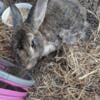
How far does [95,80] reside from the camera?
10.2ft

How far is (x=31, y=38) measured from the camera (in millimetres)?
3041

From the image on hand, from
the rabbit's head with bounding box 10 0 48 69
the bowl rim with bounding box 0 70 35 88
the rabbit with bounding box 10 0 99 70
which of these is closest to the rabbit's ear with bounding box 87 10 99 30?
the rabbit with bounding box 10 0 99 70

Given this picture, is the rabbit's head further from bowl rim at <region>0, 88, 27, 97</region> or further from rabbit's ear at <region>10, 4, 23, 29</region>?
bowl rim at <region>0, 88, 27, 97</region>

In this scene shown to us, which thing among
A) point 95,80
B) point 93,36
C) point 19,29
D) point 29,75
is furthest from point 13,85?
point 93,36

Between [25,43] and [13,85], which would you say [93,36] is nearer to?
[25,43]

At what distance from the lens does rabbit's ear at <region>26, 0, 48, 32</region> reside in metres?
2.97

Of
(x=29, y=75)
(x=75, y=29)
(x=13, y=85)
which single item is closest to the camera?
(x=13, y=85)

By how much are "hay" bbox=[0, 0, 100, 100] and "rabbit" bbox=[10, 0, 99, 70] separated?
0.31 feet

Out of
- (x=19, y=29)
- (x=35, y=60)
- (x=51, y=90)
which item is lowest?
(x=51, y=90)

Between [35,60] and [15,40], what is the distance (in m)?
0.24

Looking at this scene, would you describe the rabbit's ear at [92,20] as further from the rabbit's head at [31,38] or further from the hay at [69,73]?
the rabbit's head at [31,38]

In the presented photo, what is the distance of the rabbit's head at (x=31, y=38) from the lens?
9.80 ft

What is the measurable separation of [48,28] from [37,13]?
1.04ft

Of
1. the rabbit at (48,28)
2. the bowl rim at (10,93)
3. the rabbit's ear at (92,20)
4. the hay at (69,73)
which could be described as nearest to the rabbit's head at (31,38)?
the rabbit at (48,28)
